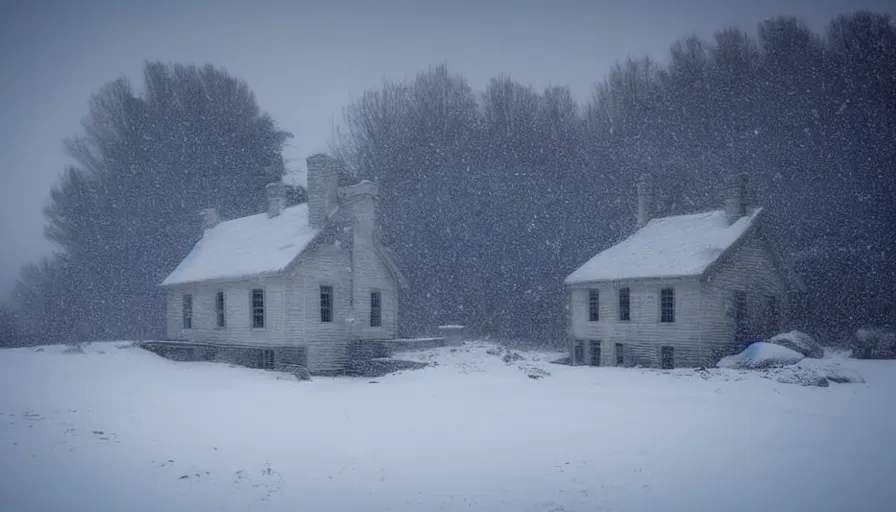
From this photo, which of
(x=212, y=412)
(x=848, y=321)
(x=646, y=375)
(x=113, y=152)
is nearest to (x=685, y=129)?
(x=848, y=321)

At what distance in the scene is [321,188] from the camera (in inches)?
1027

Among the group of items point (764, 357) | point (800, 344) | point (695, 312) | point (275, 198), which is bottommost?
point (764, 357)

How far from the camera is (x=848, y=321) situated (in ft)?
104

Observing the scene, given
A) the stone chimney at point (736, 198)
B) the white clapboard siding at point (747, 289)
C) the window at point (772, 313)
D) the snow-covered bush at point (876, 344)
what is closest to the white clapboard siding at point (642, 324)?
the white clapboard siding at point (747, 289)

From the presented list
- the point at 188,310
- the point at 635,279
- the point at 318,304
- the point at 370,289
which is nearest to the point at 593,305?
the point at 635,279

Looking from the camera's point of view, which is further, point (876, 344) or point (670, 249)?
point (670, 249)

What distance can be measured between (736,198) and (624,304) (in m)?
7.02

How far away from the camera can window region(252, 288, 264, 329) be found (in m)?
25.2

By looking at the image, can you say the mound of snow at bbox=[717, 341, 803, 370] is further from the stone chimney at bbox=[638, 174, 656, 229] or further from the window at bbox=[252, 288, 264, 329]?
the window at bbox=[252, 288, 264, 329]

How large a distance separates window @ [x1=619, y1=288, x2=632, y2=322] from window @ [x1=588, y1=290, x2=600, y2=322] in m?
1.37

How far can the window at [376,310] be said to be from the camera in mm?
27516

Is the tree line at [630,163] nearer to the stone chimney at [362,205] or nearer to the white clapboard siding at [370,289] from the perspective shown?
the white clapboard siding at [370,289]

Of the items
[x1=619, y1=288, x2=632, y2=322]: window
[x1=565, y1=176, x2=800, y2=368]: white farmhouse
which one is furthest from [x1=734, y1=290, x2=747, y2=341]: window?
[x1=619, y1=288, x2=632, y2=322]: window

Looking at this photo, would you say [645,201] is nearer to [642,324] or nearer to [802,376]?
[642,324]
